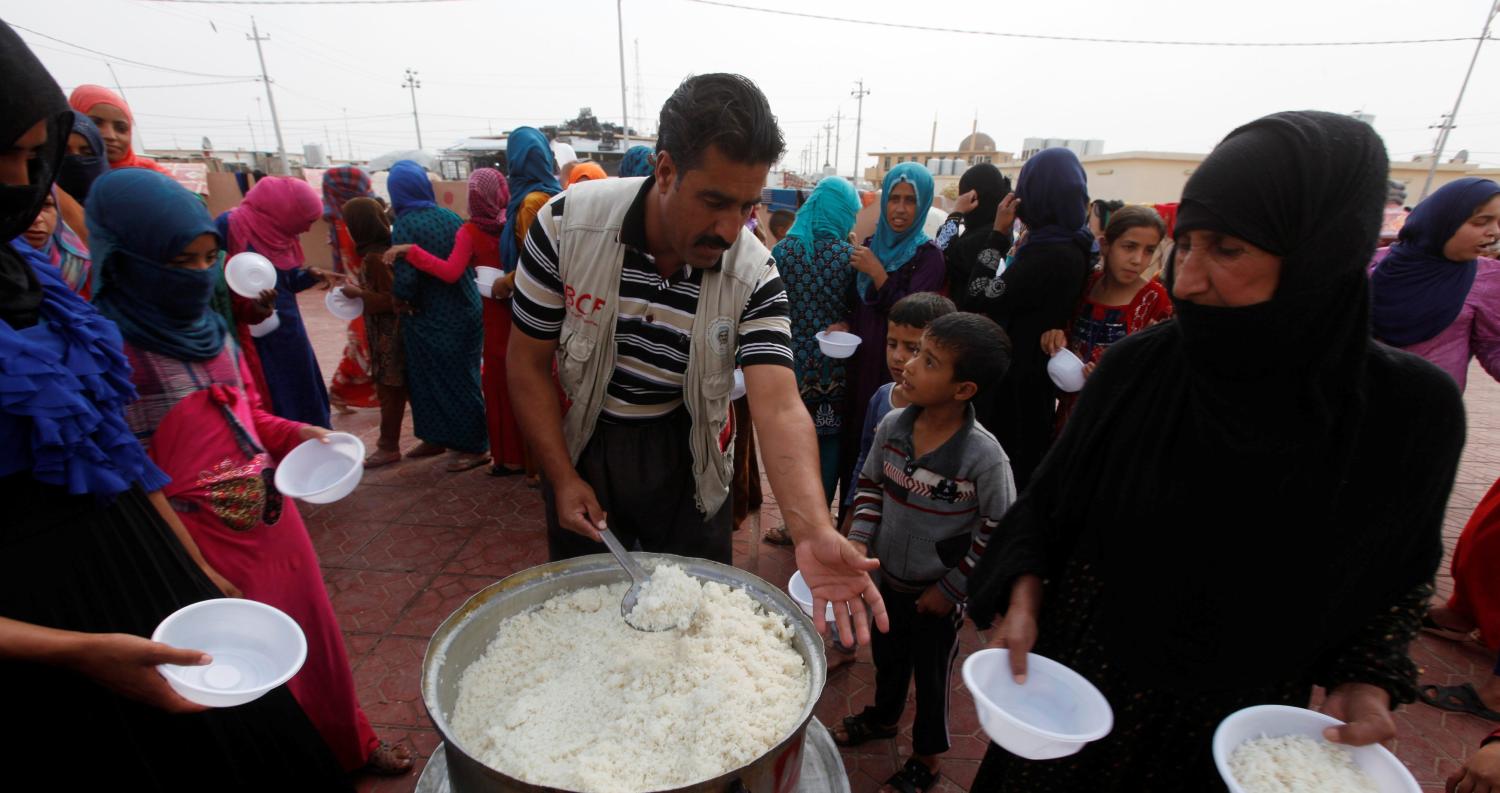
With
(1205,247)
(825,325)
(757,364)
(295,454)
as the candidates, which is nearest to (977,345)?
(757,364)

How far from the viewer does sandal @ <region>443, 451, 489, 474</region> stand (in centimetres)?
497

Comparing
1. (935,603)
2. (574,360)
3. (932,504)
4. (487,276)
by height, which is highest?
(574,360)

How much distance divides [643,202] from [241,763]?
175 centimetres

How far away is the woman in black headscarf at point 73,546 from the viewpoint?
117 cm

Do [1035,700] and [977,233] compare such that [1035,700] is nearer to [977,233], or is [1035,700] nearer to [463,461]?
[977,233]

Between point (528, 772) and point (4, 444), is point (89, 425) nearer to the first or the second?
point (4, 444)

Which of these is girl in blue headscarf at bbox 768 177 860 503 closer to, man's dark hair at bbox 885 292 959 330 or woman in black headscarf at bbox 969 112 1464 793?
man's dark hair at bbox 885 292 959 330

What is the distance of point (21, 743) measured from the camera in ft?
4.24

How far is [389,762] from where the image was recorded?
2373mm

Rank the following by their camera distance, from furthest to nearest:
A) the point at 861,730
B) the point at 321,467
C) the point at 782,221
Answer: the point at 782,221, the point at 861,730, the point at 321,467

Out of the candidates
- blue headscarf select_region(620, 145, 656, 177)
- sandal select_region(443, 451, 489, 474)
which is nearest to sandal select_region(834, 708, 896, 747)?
blue headscarf select_region(620, 145, 656, 177)

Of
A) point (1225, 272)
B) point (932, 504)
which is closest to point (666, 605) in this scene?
point (932, 504)

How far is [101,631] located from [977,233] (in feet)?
13.5

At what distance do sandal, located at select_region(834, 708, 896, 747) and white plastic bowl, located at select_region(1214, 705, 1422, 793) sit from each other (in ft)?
5.39
